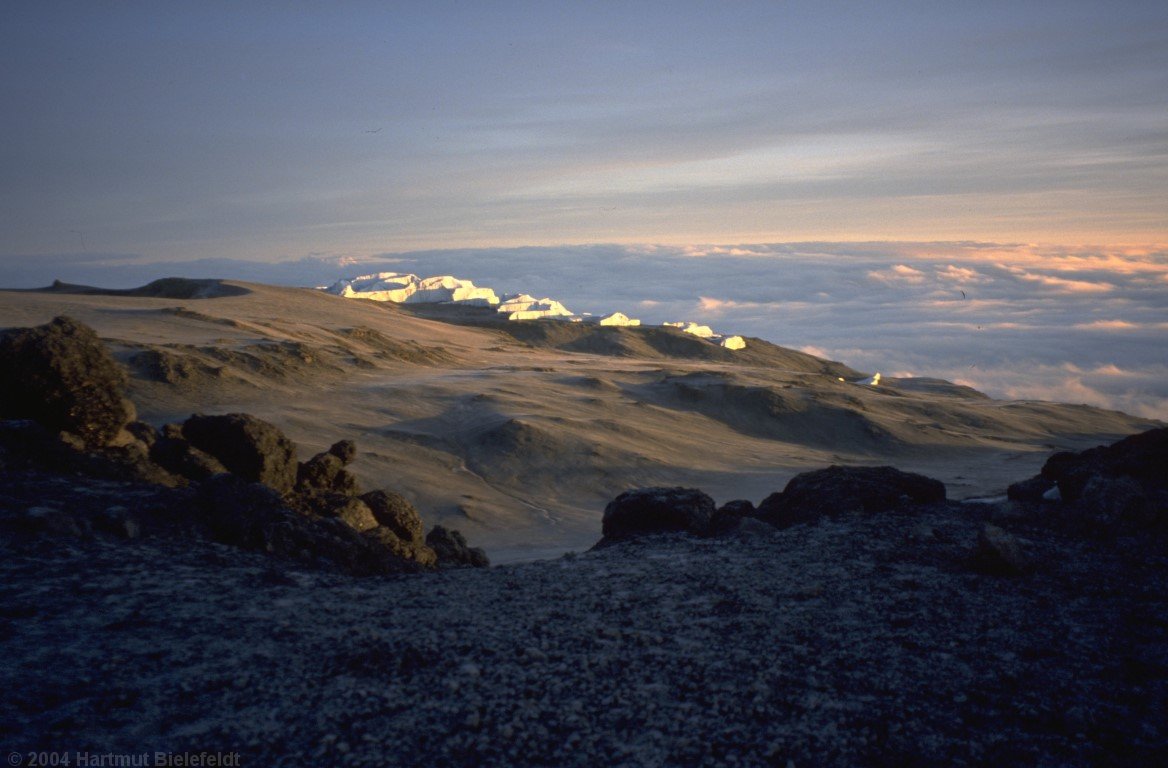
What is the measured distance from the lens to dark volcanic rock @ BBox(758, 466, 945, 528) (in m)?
7.26

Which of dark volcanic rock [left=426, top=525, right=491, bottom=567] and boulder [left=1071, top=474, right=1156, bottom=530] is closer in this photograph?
boulder [left=1071, top=474, right=1156, bottom=530]

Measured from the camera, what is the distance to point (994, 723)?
11.8 ft

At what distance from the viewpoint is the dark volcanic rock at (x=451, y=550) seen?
8.38m

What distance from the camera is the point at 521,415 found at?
2123 centimetres

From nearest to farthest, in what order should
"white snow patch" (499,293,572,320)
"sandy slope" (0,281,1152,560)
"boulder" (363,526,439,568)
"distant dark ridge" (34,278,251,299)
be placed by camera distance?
1. "boulder" (363,526,439,568)
2. "sandy slope" (0,281,1152,560)
3. "distant dark ridge" (34,278,251,299)
4. "white snow patch" (499,293,572,320)

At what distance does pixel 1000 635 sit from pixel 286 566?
155 inches

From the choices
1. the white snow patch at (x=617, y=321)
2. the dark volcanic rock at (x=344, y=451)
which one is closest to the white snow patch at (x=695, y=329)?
the white snow patch at (x=617, y=321)

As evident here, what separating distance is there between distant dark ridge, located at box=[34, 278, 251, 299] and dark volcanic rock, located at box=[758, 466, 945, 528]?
33.0 metres

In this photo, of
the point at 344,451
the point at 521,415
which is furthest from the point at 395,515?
the point at 521,415

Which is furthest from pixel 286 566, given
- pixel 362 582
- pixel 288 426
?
pixel 288 426

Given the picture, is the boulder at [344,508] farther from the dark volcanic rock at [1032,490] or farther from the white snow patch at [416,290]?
the white snow patch at [416,290]

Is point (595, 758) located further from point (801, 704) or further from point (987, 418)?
point (987, 418)

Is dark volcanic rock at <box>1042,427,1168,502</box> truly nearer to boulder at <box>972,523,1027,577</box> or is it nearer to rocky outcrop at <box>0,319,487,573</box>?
boulder at <box>972,523,1027,577</box>

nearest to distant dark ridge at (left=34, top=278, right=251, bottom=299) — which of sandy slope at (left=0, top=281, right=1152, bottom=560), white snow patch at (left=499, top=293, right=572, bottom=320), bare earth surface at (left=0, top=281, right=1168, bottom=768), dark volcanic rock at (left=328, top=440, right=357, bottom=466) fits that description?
sandy slope at (left=0, top=281, right=1152, bottom=560)
